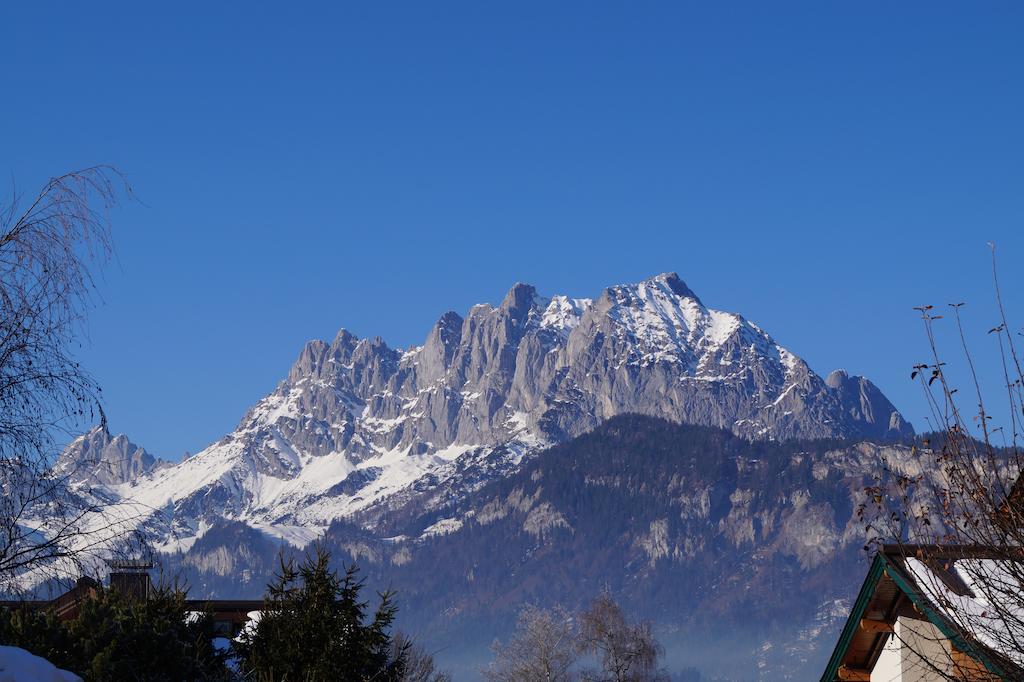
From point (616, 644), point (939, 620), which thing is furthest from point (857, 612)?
point (616, 644)

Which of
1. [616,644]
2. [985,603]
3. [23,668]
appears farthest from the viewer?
[616,644]

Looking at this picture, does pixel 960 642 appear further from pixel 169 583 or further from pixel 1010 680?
pixel 169 583

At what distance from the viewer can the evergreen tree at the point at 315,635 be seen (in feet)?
88.4

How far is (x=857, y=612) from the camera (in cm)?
2556

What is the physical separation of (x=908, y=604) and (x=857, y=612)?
3.39 ft

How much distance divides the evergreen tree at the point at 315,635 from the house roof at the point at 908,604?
27.6 ft

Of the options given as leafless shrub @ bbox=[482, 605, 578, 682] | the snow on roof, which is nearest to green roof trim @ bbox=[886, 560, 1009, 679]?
the snow on roof

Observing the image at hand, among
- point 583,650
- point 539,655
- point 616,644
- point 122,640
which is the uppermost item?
point 616,644

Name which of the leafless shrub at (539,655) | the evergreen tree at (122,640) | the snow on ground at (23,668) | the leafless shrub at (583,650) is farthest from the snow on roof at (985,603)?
the leafless shrub at (539,655)

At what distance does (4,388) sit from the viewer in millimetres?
15289

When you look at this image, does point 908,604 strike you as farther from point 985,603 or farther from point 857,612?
point 985,603

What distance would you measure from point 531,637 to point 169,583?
8856 centimetres

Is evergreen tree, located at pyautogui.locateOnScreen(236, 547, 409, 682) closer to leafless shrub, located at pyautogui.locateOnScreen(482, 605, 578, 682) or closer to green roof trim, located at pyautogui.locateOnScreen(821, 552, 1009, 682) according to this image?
green roof trim, located at pyautogui.locateOnScreen(821, 552, 1009, 682)

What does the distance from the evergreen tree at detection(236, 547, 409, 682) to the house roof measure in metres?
8.40
